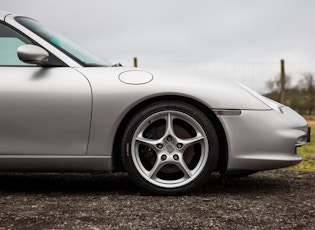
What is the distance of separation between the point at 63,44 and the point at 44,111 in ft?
2.28

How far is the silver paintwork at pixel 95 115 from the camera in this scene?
4.12 metres

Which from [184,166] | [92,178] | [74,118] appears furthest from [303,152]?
[74,118]

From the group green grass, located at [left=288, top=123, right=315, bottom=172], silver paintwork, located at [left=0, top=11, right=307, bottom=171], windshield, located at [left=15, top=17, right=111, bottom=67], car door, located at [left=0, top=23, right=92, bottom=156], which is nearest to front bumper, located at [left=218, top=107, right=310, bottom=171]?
silver paintwork, located at [left=0, top=11, right=307, bottom=171]

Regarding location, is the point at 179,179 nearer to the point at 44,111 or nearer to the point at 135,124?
the point at 135,124

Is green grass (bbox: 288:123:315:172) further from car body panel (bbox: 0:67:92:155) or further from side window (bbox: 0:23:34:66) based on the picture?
side window (bbox: 0:23:34:66)

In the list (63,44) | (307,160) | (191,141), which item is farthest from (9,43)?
(307,160)

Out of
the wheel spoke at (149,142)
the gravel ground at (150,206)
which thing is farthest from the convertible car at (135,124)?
the gravel ground at (150,206)

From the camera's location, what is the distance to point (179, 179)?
4.23 metres

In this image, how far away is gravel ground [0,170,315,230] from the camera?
3324 millimetres

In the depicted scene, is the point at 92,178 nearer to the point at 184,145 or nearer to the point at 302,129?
the point at 184,145

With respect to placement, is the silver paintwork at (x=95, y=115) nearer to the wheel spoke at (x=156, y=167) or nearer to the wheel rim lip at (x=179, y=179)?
the wheel rim lip at (x=179, y=179)

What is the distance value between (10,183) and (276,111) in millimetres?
2601

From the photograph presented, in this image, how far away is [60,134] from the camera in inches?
164

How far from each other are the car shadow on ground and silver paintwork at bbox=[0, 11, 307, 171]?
0.41 metres
